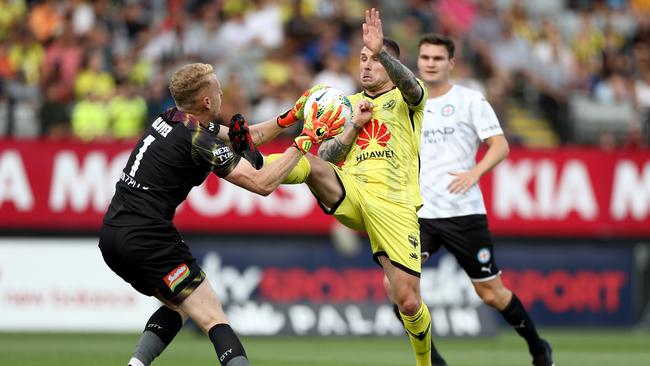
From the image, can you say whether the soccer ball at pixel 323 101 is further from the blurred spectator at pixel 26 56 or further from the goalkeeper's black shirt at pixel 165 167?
the blurred spectator at pixel 26 56

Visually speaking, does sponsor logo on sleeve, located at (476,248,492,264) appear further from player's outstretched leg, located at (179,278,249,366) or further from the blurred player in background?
player's outstretched leg, located at (179,278,249,366)

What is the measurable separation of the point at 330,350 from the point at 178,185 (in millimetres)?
6220

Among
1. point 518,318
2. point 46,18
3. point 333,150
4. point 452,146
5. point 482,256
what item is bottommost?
point 518,318

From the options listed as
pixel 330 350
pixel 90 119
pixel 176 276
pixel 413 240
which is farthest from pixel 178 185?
pixel 90 119

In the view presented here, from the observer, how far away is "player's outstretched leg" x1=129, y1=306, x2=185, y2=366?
28.1 feet

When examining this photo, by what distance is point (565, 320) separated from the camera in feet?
57.7

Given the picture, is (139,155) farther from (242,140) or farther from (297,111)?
(297,111)

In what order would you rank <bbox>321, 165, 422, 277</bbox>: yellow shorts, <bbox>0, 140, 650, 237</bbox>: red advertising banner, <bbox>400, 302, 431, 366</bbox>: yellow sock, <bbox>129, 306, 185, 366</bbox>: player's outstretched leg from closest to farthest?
<bbox>129, 306, 185, 366</bbox>: player's outstretched leg, <bbox>321, 165, 422, 277</bbox>: yellow shorts, <bbox>400, 302, 431, 366</bbox>: yellow sock, <bbox>0, 140, 650, 237</bbox>: red advertising banner

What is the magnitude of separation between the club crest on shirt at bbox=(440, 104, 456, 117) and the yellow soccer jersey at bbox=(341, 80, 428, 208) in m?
1.55

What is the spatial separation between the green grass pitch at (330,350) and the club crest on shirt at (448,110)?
2.73 metres

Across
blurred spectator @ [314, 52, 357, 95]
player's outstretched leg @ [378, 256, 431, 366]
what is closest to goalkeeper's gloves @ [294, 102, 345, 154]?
player's outstretched leg @ [378, 256, 431, 366]

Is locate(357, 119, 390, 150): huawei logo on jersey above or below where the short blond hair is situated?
below

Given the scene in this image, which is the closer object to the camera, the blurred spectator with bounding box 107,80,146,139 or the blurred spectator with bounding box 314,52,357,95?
the blurred spectator with bounding box 107,80,146,139

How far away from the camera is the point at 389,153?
940 cm
